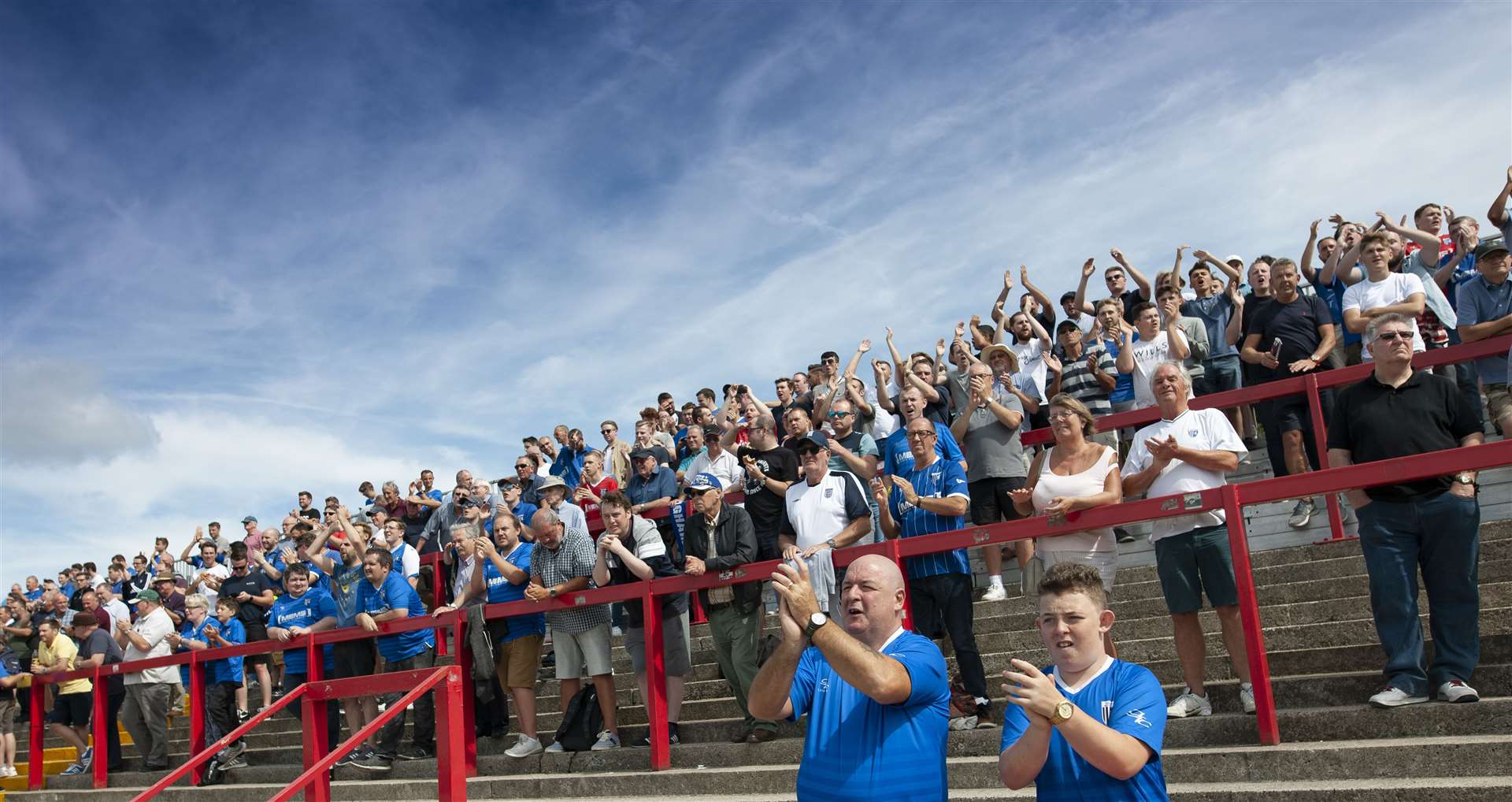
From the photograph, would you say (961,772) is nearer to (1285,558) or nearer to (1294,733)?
(1294,733)

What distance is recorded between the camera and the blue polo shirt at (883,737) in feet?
11.3

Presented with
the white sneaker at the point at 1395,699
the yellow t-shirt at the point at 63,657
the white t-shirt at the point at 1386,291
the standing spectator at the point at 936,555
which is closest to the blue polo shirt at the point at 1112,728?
the white sneaker at the point at 1395,699

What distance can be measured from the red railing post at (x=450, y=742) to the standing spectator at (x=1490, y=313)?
7358 mm

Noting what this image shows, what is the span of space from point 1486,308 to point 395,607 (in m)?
8.90

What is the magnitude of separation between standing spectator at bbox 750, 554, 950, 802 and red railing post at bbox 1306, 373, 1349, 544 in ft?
17.0

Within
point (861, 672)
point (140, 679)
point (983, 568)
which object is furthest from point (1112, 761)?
point (140, 679)

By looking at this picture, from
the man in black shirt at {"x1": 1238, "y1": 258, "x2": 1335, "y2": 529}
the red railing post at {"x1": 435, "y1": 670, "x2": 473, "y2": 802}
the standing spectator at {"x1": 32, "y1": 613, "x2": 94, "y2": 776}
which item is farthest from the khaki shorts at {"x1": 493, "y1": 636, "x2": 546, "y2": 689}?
the standing spectator at {"x1": 32, "y1": 613, "x2": 94, "y2": 776}

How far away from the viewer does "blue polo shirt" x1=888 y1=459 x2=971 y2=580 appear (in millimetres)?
6730

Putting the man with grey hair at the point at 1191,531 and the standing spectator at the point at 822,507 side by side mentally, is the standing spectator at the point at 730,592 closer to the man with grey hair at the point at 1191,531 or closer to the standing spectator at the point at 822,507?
the standing spectator at the point at 822,507

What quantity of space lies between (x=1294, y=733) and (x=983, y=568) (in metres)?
4.52

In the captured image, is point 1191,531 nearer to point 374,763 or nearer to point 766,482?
point 766,482

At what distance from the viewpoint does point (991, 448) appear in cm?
888

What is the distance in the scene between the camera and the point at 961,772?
590 centimetres

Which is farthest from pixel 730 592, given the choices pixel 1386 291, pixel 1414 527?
pixel 1386 291
